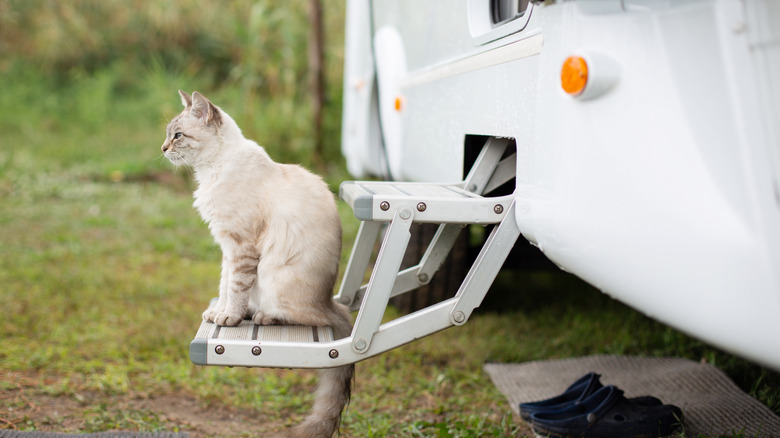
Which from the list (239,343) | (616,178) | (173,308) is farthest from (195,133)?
(173,308)

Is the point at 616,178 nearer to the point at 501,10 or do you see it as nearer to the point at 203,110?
the point at 501,10

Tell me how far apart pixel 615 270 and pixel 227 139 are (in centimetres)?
145

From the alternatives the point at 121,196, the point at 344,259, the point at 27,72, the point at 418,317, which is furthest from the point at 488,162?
the point at 27,72

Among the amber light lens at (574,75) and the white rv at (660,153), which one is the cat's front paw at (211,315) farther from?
the amber light lens at (574,75)

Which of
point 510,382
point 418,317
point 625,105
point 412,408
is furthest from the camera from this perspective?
point 510,382

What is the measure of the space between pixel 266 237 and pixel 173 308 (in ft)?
7.02

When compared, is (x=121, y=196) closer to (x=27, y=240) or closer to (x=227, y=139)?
(x=27, y=240)

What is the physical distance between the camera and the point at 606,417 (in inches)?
101

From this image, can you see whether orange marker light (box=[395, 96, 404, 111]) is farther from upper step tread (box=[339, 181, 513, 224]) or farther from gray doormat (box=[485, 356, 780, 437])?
upper step tread (box=[339, 181, 513, 224])

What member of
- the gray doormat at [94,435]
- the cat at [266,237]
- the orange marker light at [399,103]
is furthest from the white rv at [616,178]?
the orange marker light at [399,103]

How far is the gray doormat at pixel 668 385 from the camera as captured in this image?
2689mm

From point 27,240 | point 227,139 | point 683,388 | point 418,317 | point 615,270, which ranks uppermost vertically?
point 227,139

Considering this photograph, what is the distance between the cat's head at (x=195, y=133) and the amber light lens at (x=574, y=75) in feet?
4.11

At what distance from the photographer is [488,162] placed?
2541 millimetres
